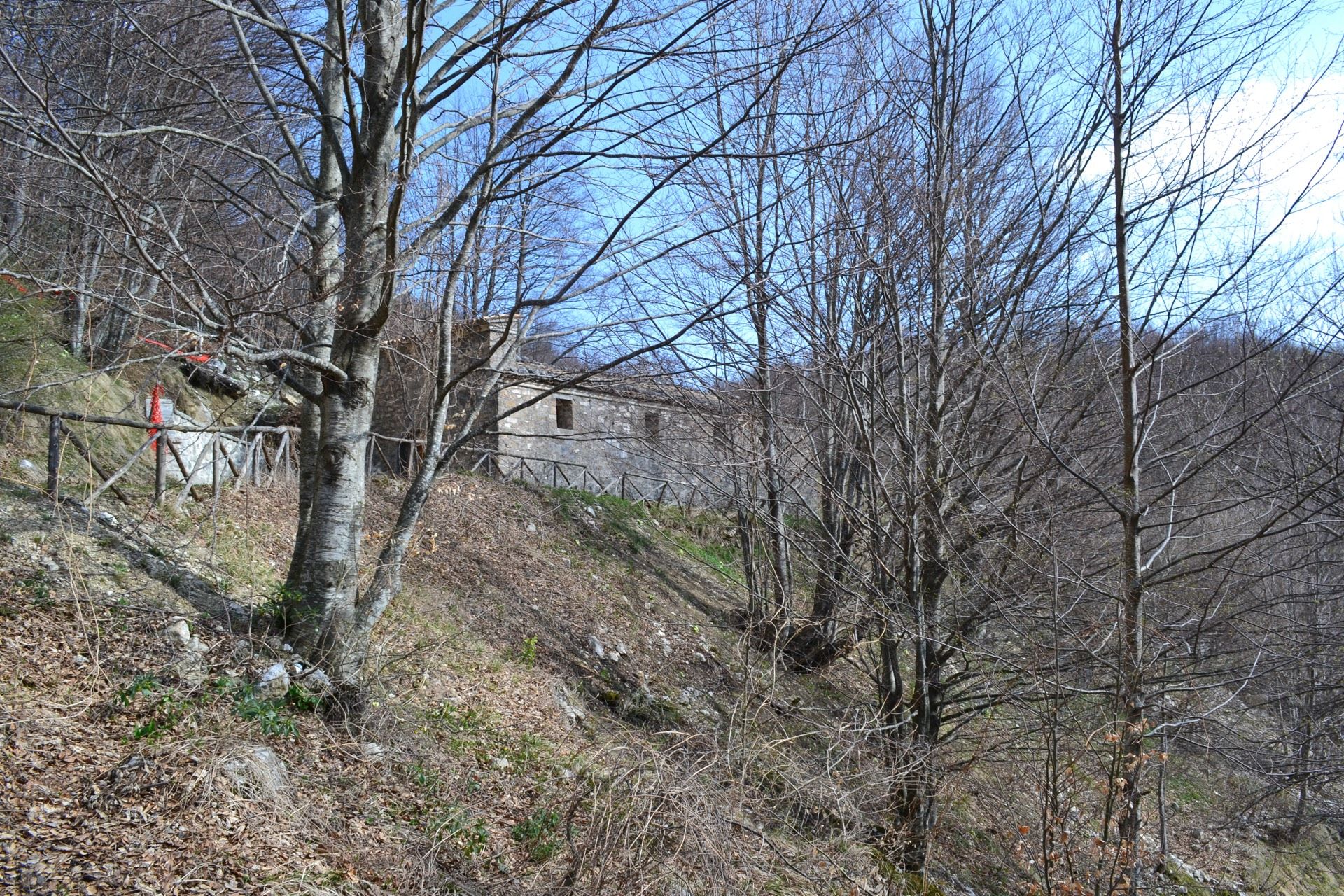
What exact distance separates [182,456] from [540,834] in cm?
709

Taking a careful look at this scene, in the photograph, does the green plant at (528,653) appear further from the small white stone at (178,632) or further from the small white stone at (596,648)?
the small white stone at (178,632)

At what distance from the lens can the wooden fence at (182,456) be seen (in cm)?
657

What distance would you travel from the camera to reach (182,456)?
383 inches

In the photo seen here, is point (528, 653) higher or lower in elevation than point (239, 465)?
lower

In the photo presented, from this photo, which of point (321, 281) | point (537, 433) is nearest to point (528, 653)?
point (321, 281)

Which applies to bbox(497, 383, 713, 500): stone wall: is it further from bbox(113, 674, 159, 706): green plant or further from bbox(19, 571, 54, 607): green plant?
bbox(113, 674, 159, 706): green plant

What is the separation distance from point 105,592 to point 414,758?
243 centimetres

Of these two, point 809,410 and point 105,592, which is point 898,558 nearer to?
point 809,410

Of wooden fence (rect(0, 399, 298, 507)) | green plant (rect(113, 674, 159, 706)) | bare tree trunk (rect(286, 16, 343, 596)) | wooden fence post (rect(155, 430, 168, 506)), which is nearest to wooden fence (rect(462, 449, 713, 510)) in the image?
wooden fence (rect(0, 399, 298, 507))

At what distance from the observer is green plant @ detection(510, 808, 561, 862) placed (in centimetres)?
494

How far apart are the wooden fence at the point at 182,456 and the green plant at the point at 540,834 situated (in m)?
2.96

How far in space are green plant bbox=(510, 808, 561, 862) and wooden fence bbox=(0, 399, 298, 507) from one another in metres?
2.96

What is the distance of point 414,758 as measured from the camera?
5.58 metres

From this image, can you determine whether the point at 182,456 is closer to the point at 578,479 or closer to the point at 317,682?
the point at 317,682
